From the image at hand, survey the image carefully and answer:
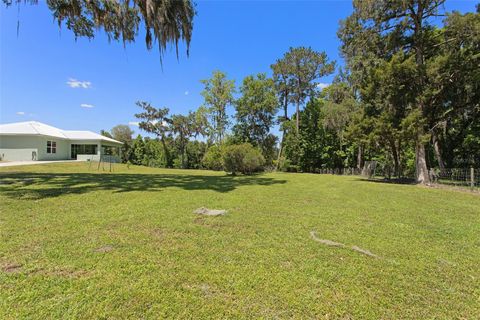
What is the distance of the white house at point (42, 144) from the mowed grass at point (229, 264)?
779 inches

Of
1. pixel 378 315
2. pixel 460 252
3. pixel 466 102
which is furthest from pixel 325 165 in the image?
pixel 378 315

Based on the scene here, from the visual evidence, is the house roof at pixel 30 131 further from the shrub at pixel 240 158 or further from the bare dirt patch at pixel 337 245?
the bare dirt patch at pixel 337 245

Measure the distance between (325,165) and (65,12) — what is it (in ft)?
82.4

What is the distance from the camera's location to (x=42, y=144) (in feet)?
69.3

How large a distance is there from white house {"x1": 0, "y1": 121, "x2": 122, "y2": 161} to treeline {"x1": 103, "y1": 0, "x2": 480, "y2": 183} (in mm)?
10193

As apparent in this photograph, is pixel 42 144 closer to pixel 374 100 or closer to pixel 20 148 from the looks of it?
pixel 20 148

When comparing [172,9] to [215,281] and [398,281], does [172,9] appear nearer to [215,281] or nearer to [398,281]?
[215,281]

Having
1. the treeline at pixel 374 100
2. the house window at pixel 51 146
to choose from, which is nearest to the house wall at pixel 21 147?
the house window at pixel 51 146

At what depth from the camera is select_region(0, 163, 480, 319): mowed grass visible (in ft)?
6.98

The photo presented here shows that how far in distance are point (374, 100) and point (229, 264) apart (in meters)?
14.9

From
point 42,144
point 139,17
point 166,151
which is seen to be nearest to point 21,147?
point 42,144

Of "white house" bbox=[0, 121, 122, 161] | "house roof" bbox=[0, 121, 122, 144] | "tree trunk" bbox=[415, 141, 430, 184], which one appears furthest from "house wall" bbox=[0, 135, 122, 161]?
"tree trunk" bbox=[415, 141, 430, 184]

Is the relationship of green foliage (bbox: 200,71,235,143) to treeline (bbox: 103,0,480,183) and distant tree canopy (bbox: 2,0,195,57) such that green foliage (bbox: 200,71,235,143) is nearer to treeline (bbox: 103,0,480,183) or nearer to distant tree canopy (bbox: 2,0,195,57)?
treeline (bbox: 103,0,480,183)

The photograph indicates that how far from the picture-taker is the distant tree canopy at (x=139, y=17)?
29.6 feet
